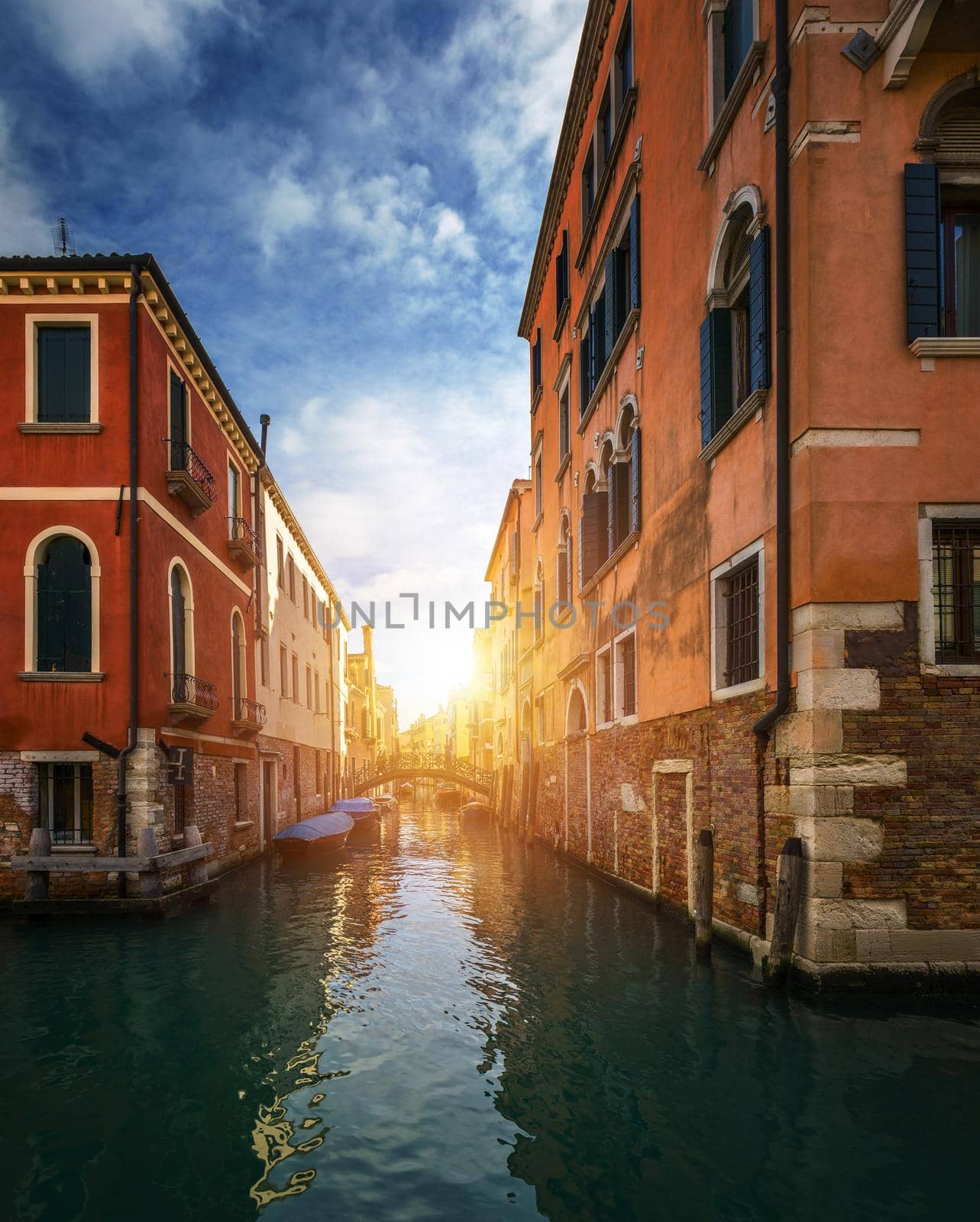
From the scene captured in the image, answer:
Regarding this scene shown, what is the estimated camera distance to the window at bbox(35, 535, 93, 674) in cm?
1100

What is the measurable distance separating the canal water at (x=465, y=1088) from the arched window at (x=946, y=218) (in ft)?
17.5

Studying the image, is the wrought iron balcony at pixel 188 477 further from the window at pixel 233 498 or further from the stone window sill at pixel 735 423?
the stone window sill at pixel 735 423

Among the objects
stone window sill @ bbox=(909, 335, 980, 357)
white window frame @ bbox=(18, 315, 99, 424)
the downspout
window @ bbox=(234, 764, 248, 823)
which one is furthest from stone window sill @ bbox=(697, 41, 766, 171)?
window @ bbox=(234, 764, 248, 823)

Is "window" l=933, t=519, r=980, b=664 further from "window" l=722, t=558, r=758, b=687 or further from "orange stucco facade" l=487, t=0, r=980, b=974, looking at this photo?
"window" l=722, t=558, r=758, b=687

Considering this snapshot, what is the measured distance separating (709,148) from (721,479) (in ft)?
11.3

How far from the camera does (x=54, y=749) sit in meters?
10.8

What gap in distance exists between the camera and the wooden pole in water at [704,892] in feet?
26.1

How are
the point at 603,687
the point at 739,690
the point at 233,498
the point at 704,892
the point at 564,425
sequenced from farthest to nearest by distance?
the point at 564,425 < the point at 233,498 < the point at 603,687 < the point at 704,892 < the point at 739,690

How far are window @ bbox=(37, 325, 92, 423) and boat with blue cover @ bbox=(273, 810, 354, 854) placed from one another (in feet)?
31.3

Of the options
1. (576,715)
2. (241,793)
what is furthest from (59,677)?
(576,715)

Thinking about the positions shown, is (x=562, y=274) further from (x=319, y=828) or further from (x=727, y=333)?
(x=319, y=828)

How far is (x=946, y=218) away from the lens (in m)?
7.12

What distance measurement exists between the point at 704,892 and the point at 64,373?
33.4 feet

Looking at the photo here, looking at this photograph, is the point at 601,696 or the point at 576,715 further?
the point at 576,715
